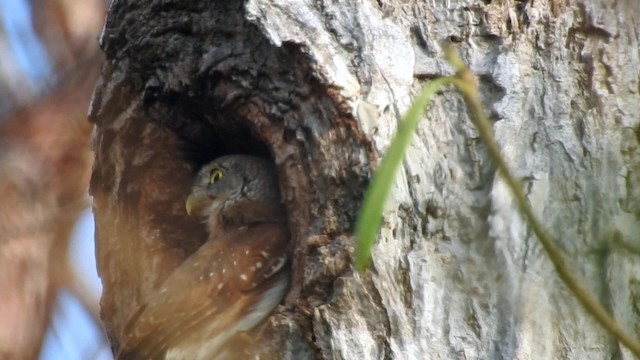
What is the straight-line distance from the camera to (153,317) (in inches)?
147

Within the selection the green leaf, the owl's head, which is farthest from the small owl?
the green leaf

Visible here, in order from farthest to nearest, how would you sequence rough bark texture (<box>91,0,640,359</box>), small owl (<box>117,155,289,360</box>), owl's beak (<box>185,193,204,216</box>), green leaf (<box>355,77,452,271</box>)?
1. owl's beak (<box>185,193,204,216</box>)
2. small owl (<box>117,155,289,360</box>)
3. rough bark texture (<box>91,0,640,359</box>)
4. green leaf (<box>355,77,452,271</box>)

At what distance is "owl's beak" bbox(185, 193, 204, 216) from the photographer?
4398 mm

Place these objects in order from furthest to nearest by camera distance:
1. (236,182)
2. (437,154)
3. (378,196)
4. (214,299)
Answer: (236,182) < (214,299) < (437,154) < (378,196)

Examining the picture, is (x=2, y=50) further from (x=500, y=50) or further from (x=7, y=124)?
(x=500, y=50)

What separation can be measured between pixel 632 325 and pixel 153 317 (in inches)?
70.0

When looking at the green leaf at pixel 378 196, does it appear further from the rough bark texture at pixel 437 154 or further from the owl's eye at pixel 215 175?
the owl's eye at pixel 215 175

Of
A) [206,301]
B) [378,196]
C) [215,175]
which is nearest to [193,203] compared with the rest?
[215,175]

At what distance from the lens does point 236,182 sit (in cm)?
450

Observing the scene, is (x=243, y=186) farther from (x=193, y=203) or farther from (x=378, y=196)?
(x=378, y=196)

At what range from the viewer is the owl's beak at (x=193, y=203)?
4398mm

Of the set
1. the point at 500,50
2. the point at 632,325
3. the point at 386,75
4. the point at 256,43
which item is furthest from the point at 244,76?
the point at 632,325

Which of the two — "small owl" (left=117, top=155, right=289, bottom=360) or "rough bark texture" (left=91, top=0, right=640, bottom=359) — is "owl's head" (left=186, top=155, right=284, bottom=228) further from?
"rough bark texture" (left=91, top=0, right=640, bottom=359)

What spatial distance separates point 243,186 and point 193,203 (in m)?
0.23
